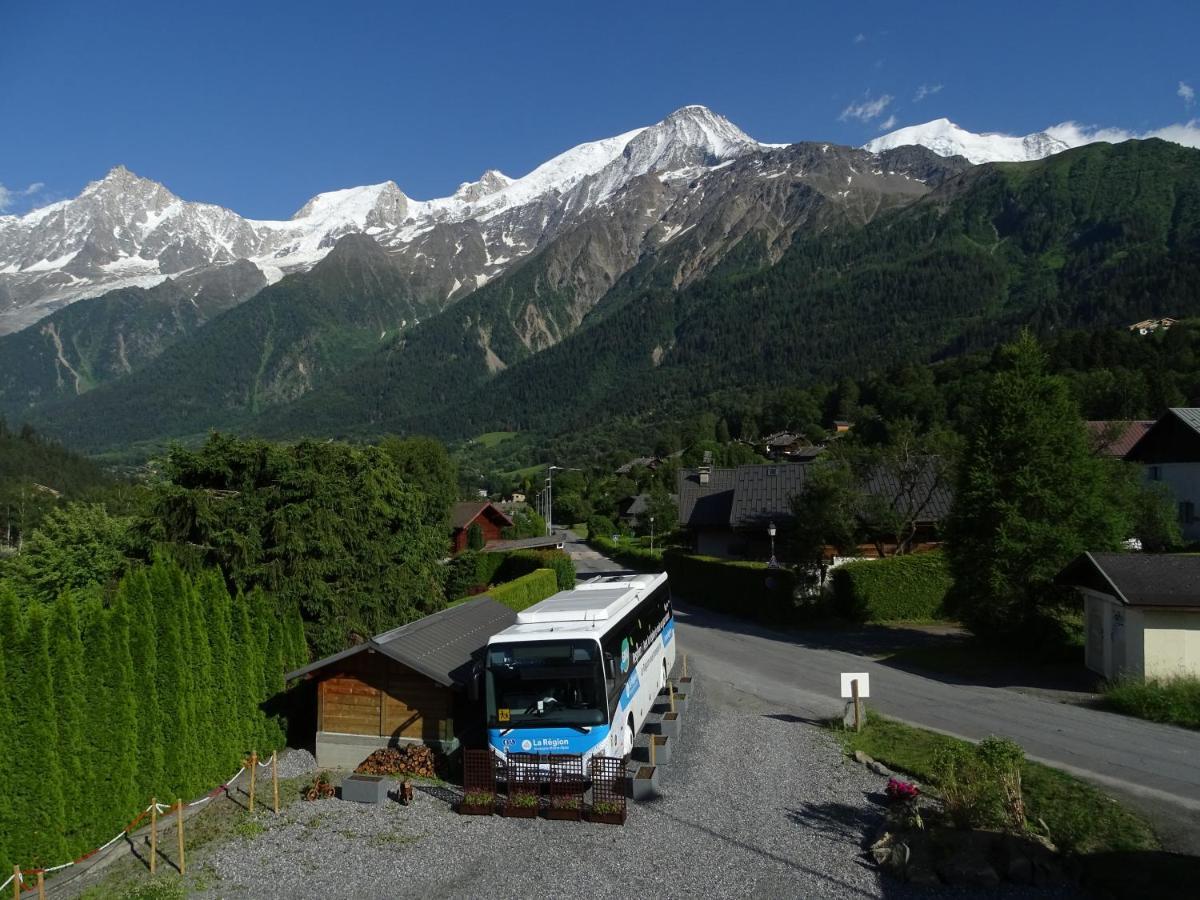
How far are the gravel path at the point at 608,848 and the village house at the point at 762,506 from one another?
25.4 meters

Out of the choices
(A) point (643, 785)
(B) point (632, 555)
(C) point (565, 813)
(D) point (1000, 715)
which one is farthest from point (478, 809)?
(B) point (632, 555)

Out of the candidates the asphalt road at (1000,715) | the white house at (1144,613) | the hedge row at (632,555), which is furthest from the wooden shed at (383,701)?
the hedge row at (632,555)

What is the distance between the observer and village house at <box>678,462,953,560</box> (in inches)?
1726

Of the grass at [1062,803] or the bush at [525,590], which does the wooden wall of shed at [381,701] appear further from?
the bush at [525,590]

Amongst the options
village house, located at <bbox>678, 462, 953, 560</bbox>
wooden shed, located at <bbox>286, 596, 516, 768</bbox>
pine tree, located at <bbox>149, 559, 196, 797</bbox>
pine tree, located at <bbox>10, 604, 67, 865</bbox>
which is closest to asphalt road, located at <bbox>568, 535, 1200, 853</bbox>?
wooden shed, located at <bbox>286, 596, 516, 768</bbox>

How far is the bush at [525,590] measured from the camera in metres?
32.2

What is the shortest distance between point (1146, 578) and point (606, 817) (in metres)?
15.9

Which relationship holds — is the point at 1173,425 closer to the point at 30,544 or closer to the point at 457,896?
the point at 457,896

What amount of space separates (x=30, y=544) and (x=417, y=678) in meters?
34.2

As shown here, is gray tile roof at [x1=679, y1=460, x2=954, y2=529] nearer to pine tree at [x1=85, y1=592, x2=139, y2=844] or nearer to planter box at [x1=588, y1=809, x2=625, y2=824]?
planter box at [x1=588, y1=809, x2=625, y2=824]

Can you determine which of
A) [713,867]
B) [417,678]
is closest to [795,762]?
[713,867]

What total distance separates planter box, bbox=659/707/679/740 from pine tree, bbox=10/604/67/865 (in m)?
11.5

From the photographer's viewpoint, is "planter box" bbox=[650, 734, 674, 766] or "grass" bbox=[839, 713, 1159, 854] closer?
"grass" bbox=[839, 713, 1159, 854]

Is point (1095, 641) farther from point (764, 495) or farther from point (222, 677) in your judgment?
point (764, 495)
